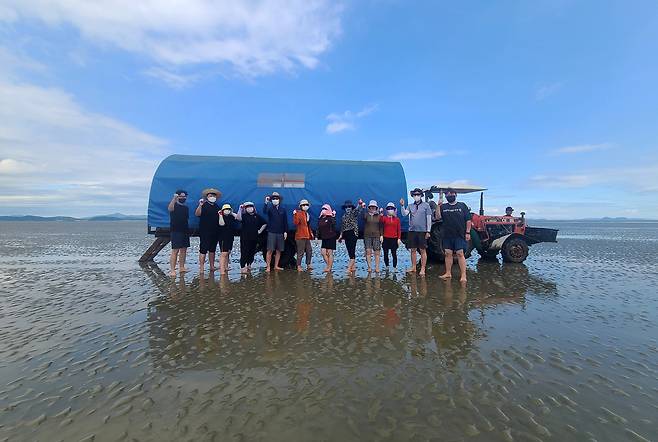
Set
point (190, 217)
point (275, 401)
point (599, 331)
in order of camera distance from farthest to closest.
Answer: point (190, 217)
point (599, 331)
point (275, 401)

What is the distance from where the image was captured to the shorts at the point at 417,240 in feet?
34.2

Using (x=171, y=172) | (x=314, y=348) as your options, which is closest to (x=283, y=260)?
(x=171, y=172)

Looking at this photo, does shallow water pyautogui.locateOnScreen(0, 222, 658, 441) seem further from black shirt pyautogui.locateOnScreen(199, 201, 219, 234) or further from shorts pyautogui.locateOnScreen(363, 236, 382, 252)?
black shirt pyautogui.locateOnScreen(199, 201, 219, 234)

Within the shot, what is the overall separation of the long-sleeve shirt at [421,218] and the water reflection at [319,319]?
1524mm

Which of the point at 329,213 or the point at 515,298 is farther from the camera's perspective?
the point at 329,213

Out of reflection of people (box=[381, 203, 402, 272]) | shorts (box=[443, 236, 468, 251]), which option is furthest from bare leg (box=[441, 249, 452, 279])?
reflection of people (box=[381, 203, 402, 272])

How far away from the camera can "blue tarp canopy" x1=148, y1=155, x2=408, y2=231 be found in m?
12.0

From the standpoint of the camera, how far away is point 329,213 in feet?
35.8

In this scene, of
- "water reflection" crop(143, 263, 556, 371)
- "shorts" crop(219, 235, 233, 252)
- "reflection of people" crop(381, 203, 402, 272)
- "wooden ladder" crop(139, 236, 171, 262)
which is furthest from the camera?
"wooden ladder" crop(139, 236, 171, 262)

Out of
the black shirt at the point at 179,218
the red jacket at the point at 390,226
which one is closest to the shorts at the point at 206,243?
the black shirt at the point at 179,218

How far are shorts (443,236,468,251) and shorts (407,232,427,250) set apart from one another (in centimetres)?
94

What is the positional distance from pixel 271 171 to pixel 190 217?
3097mm

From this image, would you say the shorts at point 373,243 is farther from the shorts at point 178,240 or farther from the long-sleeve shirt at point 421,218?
the shorts at point 178,240

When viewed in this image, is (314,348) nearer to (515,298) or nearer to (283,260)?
(515,298)
